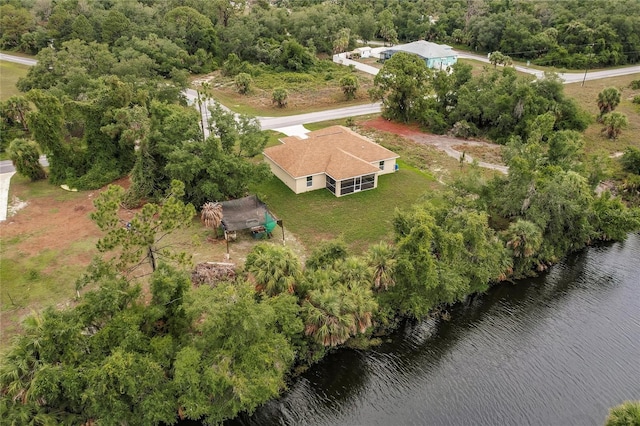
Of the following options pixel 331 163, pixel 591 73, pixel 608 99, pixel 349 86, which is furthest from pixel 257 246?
pixel 591 73

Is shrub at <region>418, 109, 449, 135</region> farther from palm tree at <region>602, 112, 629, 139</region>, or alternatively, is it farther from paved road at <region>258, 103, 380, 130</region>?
palm tree at <region>602, 112, 629, 139</region>

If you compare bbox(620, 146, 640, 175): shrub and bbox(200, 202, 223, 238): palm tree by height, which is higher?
bbox(620, 146, 640, 175): shrub

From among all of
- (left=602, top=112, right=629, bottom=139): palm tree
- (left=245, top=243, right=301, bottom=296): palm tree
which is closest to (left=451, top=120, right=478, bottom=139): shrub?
(left=602, top=112, right=629, bottom=139): palm tree

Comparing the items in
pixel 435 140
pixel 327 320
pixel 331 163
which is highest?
pixel 331 163

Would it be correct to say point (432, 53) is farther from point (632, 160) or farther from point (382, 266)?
point (382, 266)

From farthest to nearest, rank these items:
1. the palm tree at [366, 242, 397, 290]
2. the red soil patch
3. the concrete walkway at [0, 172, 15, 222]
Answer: the red soil patch, the concrete walkway at [0, 172, 15, 222], the palm tree at [366, 242, 397, 290]

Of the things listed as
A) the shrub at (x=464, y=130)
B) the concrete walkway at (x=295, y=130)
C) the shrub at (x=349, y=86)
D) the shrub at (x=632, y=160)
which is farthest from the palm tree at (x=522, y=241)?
the shrub at (x=349, y=86)
